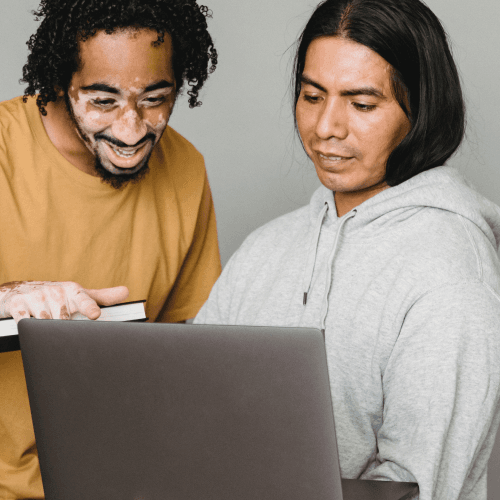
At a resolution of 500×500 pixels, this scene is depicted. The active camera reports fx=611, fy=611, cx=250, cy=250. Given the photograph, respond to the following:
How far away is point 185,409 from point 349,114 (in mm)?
546

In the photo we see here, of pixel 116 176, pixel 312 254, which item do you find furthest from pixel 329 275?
pixel 116 176

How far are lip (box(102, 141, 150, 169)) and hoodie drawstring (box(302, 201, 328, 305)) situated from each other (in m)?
0.40

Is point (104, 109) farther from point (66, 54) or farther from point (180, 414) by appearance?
point (180, 414)

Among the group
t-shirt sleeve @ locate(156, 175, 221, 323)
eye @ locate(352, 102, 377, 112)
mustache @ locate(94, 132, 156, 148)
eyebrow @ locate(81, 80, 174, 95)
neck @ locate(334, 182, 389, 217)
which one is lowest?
t-shirt sleeve @ locate(156, 175, 221, 323)

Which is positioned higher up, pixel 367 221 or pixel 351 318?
pixel 367 221

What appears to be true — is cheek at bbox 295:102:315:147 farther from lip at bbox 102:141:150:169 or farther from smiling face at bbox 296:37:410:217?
lip at bbox 102:141:150:169

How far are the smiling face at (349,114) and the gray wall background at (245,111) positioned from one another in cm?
92

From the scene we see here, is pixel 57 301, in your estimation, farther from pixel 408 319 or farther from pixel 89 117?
pixel 408 319

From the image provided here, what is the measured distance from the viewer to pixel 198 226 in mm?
1470

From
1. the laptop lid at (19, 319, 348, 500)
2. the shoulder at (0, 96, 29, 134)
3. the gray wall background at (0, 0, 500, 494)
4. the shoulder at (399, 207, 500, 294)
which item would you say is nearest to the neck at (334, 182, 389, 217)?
the shoulder at (399, 207, 500, 294)

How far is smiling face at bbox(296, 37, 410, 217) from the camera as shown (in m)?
0.90

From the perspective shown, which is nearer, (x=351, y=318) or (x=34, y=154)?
(x=351, y=318)

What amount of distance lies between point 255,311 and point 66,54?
0.64m

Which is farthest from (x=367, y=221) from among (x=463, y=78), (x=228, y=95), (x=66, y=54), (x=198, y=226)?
(x=228, y=95)
